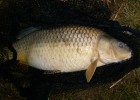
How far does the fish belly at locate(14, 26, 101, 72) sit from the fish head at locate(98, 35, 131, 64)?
0.03m

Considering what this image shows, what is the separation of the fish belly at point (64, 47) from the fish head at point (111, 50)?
34 millimetres

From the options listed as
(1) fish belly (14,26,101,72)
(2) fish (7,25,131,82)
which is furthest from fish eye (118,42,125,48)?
(1) fish belly (14,26,101,72)

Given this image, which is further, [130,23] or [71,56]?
[130,23]

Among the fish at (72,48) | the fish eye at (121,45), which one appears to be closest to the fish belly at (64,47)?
the fish at (72,48)

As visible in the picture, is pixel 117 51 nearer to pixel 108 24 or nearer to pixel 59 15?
pixel 108 24

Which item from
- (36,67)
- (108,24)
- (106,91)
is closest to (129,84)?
(106,91)

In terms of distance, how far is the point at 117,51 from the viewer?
166 centimetres

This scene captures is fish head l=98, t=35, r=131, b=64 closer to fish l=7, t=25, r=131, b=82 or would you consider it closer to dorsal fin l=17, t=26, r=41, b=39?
fish l=7, t=25, r=131, b=82

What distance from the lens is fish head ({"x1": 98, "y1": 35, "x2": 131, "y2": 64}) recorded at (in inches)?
65.2

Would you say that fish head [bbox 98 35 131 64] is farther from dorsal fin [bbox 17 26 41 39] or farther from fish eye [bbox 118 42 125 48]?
dorsal fin [bbox 17 26 41 39]

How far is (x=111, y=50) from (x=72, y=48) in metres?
0.19

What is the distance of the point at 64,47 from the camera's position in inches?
64.9

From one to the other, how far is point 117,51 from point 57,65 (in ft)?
0.96

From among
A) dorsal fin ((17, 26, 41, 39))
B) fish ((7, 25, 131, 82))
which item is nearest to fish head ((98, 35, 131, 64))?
fish ((7, 25, 131, 82))
